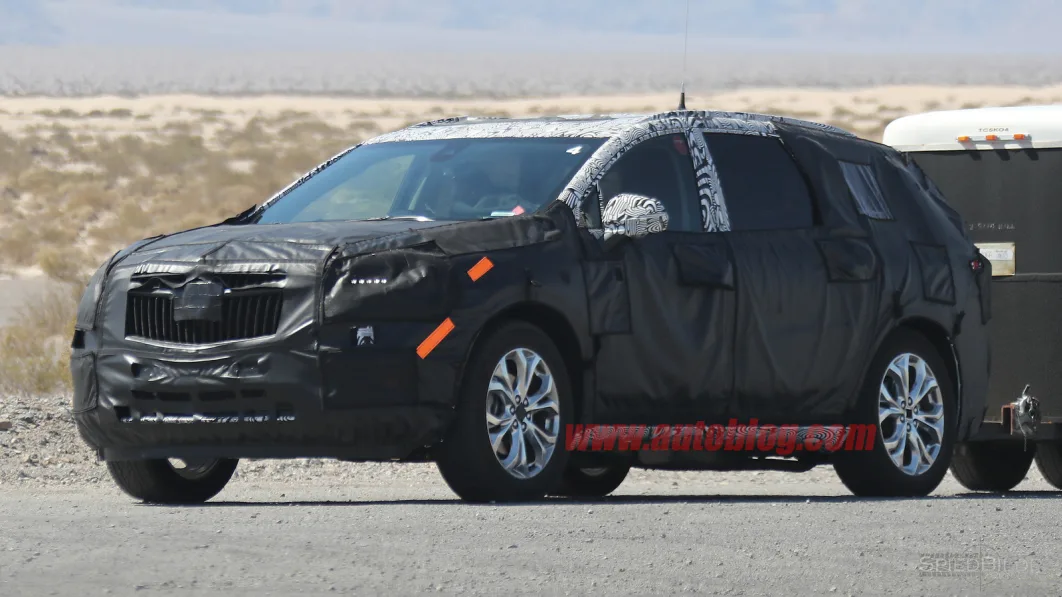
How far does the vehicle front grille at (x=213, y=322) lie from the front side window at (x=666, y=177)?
1.85 m

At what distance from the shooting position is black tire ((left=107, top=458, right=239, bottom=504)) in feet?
33.2

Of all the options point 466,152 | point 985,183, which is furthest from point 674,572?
point 985,183

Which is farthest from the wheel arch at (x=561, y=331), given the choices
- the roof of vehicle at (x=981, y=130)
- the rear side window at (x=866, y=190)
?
the roof of vehicle at (x=981, y=130)

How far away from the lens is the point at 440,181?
1005 cm

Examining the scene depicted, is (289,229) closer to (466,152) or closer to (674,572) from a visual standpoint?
(466,152)

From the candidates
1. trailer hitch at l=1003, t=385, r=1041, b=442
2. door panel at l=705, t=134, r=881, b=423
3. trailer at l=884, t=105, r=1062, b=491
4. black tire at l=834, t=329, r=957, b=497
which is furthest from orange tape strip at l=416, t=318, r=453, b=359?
trailer hitch at l=1003, t=385, r=1041, b=442

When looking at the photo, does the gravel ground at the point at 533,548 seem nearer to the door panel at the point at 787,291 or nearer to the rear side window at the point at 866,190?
the door panel at the point at 787,291

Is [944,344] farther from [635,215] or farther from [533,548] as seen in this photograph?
[533,548]

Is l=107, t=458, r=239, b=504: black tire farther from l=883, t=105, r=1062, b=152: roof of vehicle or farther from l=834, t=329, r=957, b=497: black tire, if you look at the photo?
l=883, t=105, r=1062, b=152: roof of vehicle

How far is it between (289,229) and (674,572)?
10.2 ft

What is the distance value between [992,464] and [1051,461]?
0.38 m

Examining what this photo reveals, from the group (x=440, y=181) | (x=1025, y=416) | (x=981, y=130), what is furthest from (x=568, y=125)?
(x=1025, y=416)

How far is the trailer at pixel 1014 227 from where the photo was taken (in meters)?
12.4

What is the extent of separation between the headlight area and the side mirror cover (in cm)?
103
